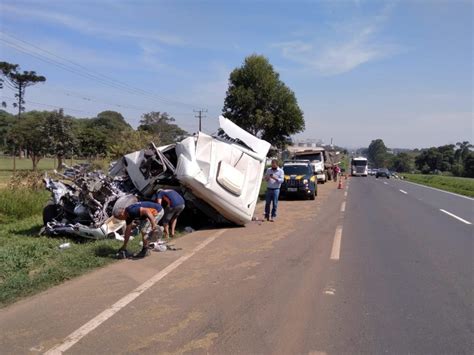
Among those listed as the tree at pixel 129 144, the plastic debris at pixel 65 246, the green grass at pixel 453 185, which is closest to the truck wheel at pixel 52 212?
the plastic debris at pixel 65 246

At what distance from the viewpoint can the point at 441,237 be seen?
10.8m

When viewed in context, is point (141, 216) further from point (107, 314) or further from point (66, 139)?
point (66, 139)

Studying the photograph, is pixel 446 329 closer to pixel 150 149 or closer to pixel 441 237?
pixel 441 237

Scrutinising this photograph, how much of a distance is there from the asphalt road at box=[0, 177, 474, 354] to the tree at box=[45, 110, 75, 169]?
3381cm

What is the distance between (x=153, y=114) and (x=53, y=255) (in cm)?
6203

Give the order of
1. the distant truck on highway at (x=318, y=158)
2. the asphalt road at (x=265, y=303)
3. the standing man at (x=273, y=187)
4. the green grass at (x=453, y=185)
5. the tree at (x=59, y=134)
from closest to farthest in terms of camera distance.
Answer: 1. the asphalt road at (x=265, y=303)
2. the standing man at (x=273, y=187)
3. the green grass at (x=453, y=185)
4. the distant truck on highway at (x=318, y=158)
5. the tree at (x=59, y=134)

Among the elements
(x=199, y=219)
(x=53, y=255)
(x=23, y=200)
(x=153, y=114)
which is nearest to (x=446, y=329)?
(x=53, y=255)

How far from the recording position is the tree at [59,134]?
131 ft

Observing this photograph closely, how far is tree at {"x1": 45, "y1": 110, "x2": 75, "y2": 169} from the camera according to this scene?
1570 inches

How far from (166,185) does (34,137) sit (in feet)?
122

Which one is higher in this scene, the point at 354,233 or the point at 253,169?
the point at 253,169

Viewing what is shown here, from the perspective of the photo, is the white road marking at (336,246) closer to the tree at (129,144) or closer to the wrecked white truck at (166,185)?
the wrecked white truck at (166,185)

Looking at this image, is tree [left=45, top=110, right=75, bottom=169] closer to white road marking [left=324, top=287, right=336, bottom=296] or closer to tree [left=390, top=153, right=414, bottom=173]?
white road marking [left=324, top=287, right=336, bottom=296]

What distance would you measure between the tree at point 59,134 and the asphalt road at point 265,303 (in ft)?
111
